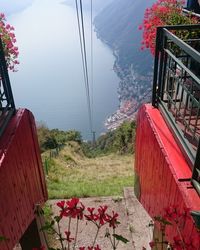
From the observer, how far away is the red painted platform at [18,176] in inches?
139

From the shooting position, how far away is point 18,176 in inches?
163

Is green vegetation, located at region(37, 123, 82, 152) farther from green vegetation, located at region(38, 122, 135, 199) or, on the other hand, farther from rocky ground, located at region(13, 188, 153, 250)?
rocky ground, located at region(13, 188, 153, 250)

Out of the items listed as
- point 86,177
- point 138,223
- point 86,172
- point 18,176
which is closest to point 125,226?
point 138,223

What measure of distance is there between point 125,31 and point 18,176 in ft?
432

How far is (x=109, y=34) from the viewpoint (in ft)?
488

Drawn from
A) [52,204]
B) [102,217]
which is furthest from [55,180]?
[102,217]

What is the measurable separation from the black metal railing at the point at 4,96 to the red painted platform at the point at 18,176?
0.09 metres

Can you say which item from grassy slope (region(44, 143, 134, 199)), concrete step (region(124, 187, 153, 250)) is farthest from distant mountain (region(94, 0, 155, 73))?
concrete step (region(124, 187, 153, 250))

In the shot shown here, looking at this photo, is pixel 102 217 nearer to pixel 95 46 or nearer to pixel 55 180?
pixel 55 180

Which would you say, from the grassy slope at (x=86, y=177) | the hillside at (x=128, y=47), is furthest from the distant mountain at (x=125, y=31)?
the grassy slope at (x=86, y=177)

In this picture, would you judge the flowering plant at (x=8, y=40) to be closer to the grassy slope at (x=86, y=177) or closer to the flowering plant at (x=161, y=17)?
the flowering plant at (x=161, y=17)

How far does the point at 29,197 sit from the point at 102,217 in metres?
2.85

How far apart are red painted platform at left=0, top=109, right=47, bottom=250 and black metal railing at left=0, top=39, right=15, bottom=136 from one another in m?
0.09

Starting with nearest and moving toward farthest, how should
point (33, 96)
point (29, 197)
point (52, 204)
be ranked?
point (29, 197) < point (52, 204) < point (33, 96)
